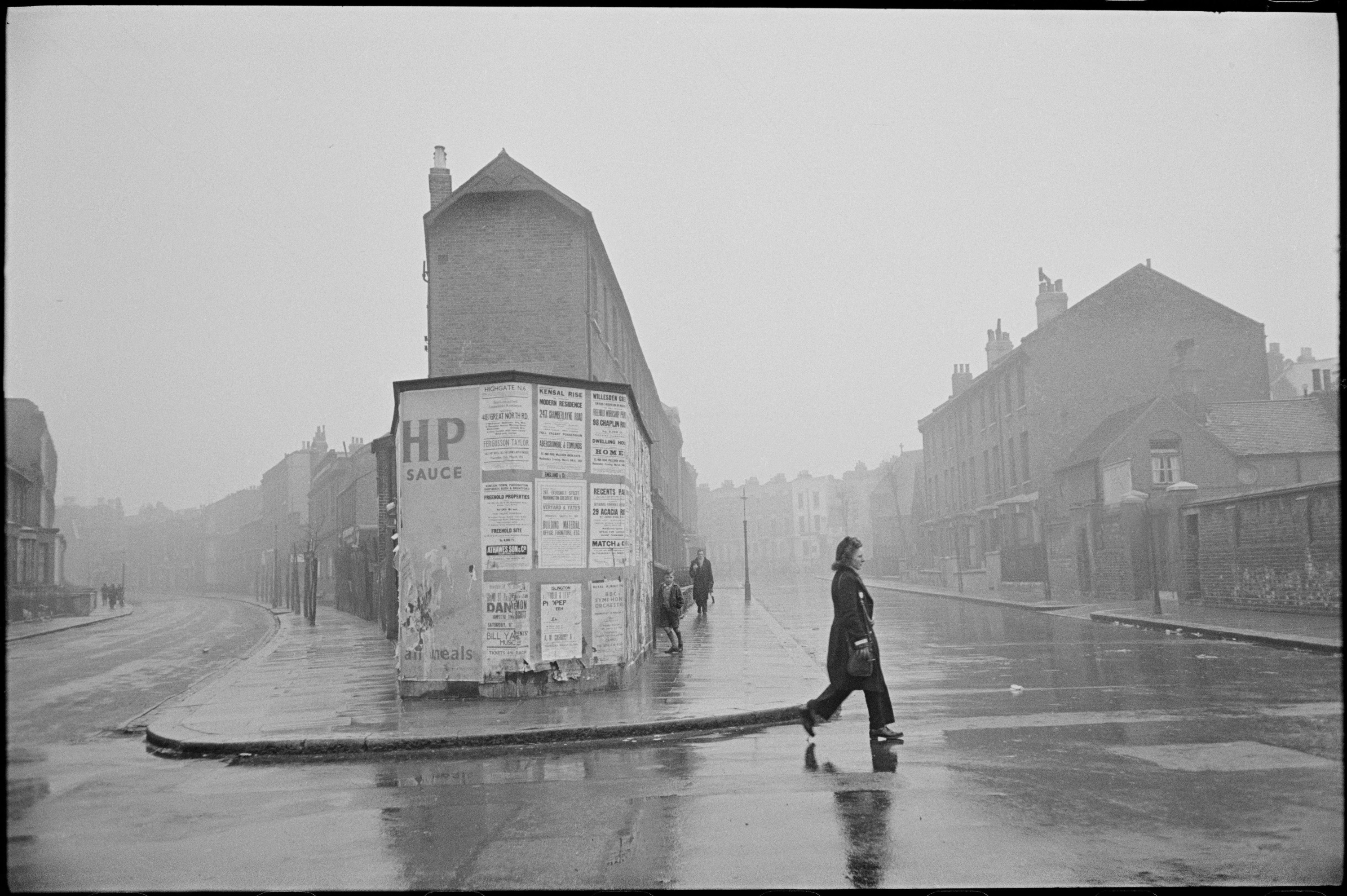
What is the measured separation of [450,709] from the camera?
11359 millimetres

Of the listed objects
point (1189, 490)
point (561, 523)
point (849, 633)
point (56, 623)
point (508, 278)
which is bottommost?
point (56, 623)

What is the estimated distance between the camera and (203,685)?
15.6 metres

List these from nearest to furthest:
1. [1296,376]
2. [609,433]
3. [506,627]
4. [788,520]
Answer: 1. [506,627]
2. [609,433]
3. [1296,376]
4. [788,520]

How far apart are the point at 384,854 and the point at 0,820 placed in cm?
194

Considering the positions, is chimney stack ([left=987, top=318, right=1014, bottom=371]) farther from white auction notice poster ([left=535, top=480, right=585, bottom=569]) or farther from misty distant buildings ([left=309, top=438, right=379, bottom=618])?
white auction notice poster ([left=535, top=480, right=585, bottom=569])

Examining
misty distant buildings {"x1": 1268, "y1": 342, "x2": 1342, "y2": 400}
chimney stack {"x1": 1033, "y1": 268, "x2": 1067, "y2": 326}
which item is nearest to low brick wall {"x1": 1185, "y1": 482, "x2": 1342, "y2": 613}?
chimney stack {"x1": 1033, "y1": 268, "x2": 1067, "y2": 326}

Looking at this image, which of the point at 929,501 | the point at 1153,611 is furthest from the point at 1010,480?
the point at 1153,611

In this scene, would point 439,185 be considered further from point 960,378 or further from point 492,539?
point 960,378

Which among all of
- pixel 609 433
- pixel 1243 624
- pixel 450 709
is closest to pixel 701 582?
pixel 1243 624

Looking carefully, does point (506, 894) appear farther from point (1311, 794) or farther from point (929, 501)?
point (929, 501)

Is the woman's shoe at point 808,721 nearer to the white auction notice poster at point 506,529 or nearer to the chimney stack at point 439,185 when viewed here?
the white auction notice poster at point 506,529

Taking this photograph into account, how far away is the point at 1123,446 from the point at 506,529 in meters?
27.6

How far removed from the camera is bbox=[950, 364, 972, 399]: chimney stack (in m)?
59.0

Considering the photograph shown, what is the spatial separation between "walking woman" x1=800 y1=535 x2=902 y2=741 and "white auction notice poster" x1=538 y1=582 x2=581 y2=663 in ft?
12.2
